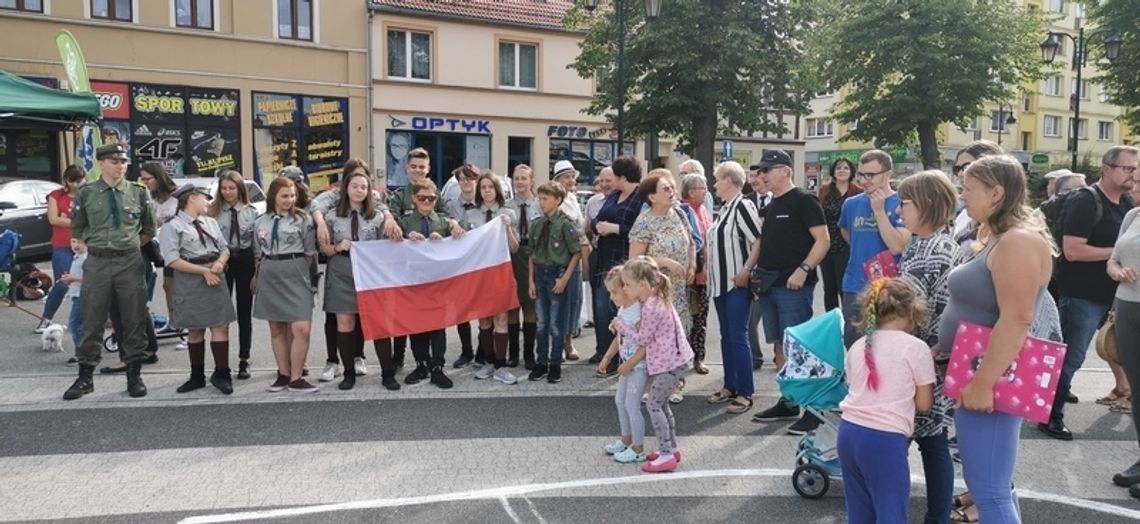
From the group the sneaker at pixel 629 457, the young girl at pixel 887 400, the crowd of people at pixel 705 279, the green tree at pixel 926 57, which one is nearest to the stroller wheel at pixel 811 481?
the crowd of people at pixel 705 279

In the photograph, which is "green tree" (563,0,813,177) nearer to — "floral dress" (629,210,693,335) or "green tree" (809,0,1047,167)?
"green tree" (809,0,1047,167)

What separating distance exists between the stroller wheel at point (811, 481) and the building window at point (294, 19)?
27.6m

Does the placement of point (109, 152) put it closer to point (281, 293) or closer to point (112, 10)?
point (281, 293)

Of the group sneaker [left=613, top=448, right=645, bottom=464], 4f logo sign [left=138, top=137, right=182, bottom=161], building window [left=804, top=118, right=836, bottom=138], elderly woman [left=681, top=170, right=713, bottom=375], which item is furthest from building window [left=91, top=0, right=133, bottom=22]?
building window [left=804, top=118, right=836, bottom=138]

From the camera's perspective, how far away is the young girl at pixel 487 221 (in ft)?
25.7

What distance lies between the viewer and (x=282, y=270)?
7043mm

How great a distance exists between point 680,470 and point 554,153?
3014cm

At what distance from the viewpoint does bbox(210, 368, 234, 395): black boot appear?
23.1 ft

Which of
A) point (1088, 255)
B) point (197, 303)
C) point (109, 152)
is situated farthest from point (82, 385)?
point (1088, 255)

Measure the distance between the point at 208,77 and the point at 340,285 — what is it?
23.0m

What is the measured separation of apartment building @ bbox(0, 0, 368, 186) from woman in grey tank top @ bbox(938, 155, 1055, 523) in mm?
25583

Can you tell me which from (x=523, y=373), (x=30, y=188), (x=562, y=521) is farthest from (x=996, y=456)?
(x=30, y=188)

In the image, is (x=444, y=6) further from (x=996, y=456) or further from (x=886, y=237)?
(x=996, y=456)

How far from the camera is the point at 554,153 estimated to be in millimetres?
34875
